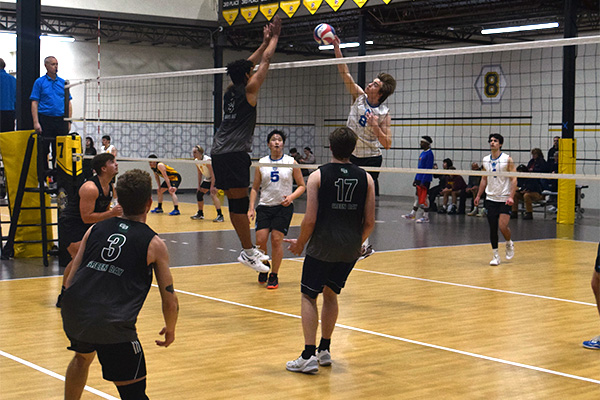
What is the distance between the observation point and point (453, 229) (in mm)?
14391

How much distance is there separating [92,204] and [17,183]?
402 cm

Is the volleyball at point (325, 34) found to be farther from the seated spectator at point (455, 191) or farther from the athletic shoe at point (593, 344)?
the seated spectator at point (455, 191)

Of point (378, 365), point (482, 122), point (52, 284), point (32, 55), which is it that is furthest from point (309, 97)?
point (378, 365)

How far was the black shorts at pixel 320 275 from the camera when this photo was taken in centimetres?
481

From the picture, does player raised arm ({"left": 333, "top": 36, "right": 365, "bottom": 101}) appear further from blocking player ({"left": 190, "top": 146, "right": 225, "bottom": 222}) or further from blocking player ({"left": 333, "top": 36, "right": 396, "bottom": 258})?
blocking player ({"left": 190, "top": 146, "right": 225, "bottom": 222})

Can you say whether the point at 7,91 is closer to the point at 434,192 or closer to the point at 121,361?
the point at 121,361

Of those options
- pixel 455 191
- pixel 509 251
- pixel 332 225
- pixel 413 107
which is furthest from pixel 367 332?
pixel 413 107

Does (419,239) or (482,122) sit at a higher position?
(482,122)

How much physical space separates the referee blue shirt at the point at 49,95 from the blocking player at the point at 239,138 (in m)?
4.01

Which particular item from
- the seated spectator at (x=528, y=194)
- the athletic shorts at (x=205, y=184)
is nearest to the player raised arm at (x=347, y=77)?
the athletic shorts at (x=205, y=184)

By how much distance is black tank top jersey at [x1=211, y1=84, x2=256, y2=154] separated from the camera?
6066 mm

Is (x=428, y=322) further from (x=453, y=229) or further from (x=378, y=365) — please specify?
(x=453, y=229)

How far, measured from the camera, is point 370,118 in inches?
257

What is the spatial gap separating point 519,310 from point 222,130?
10.1 ft
